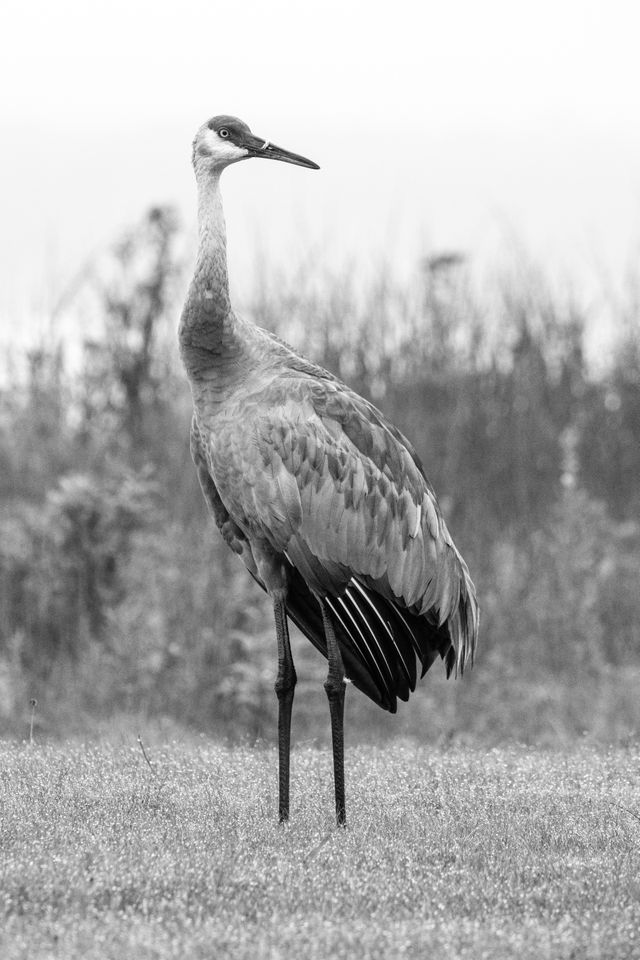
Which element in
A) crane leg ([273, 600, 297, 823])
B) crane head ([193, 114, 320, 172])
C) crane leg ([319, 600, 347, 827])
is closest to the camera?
crane leg ([273, 600, 297, 823])

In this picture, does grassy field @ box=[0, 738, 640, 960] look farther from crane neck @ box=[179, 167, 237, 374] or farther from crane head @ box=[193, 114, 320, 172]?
crane head @ box=[193, 114, 320, 172]

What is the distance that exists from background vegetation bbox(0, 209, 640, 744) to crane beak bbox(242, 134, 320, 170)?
488 cm

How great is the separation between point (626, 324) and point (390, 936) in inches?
574

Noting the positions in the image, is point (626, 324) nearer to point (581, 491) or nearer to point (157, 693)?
point (581, 491)

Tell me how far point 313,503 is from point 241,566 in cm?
755

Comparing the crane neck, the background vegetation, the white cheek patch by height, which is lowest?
the background vegetation

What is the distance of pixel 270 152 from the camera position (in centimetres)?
833

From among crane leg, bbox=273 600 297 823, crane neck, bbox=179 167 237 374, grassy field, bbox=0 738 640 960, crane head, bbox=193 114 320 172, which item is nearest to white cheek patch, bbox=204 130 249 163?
crane head, bbox=193 114 320 172

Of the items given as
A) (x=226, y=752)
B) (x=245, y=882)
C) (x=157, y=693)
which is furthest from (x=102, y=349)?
(x=245, y=882)

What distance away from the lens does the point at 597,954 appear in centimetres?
500

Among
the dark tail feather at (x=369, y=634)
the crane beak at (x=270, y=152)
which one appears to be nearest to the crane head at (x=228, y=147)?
the crane beak at (x=270, y=152)

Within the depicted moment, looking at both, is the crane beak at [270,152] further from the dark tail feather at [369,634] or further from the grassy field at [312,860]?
the grassy field at [312,860]

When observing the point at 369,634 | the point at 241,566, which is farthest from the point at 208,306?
the point at 241,566

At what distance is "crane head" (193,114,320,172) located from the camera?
8211 millimetres
